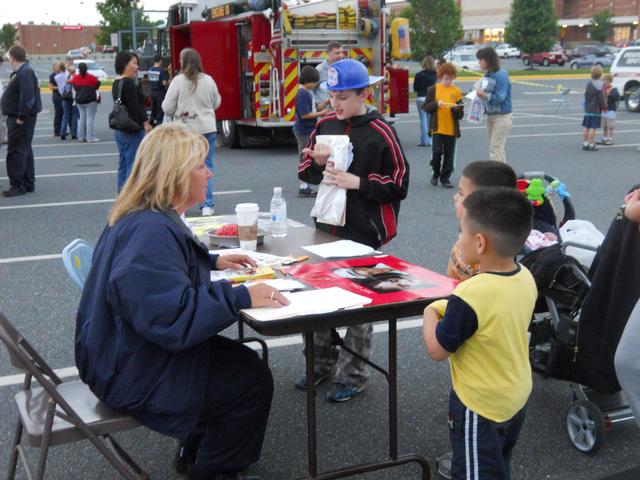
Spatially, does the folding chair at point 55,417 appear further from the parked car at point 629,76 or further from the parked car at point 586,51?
the parked car at point 586,51

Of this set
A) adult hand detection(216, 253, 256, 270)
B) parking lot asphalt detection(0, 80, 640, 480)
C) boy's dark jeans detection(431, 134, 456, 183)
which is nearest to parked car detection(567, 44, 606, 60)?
parking lot asphalt detection(0, 80, 640, 480)

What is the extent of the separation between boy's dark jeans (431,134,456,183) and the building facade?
332 feet

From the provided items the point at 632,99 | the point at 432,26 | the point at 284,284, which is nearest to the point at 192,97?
the point at 284,284

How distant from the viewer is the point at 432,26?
46312mm

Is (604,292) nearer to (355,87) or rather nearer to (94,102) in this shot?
(355,87)

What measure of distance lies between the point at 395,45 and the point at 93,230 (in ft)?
24.6

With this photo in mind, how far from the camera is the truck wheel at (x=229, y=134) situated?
→ 49.9 ft

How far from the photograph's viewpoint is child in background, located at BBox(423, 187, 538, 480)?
2828 millimetres

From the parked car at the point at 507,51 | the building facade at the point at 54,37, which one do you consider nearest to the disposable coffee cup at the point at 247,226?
the parked car at the point at 507,51

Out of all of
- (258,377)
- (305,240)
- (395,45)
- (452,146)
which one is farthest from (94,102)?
(258,377)

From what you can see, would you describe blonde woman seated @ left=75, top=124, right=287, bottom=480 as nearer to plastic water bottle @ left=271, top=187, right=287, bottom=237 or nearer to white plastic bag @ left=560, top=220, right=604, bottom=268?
plastic water bottle @ left=271, top=187, right=287, bottom=237

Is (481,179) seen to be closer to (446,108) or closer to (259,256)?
(259,256)

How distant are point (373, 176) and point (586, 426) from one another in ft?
5.47

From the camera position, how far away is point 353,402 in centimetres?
433
